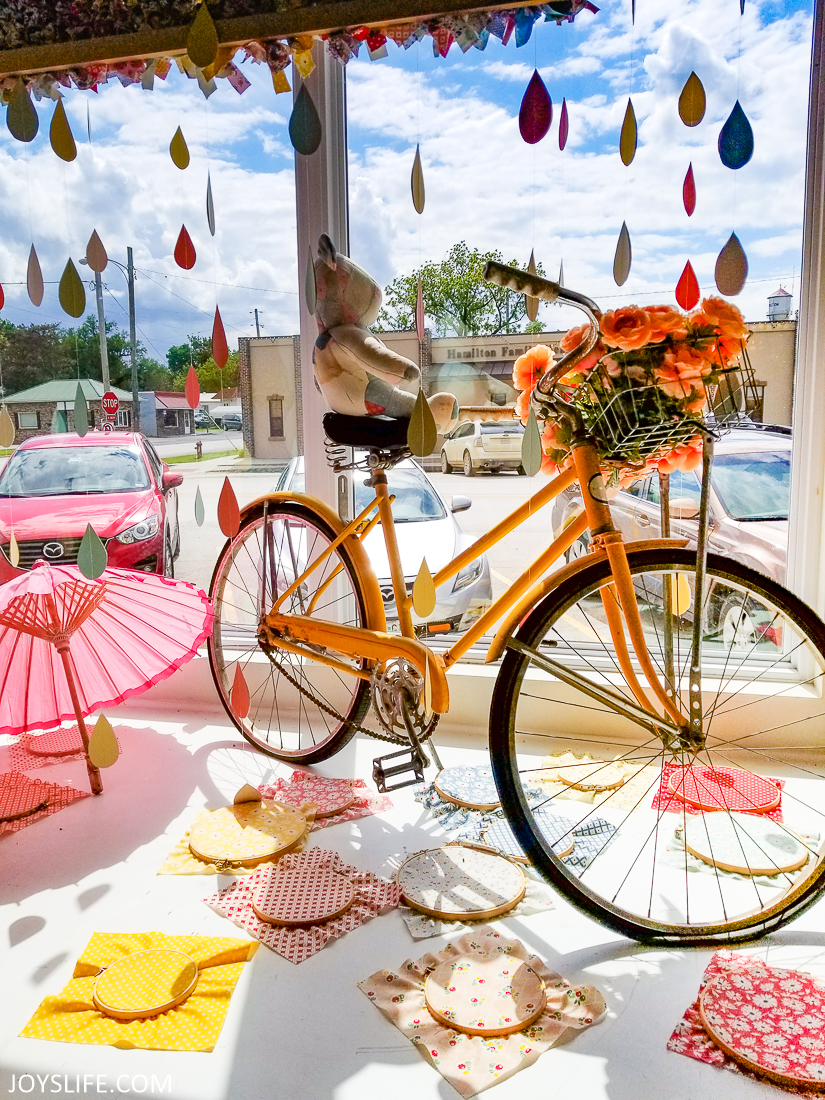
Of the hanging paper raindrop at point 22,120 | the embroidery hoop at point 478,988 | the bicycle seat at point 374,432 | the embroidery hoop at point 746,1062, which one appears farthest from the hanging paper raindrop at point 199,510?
the embroidery hoop at point 746,1062

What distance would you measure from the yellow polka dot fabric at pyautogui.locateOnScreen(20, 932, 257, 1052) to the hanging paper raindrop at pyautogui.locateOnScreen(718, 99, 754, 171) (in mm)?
2021

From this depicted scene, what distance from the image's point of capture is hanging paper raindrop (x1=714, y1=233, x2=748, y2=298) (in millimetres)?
2053

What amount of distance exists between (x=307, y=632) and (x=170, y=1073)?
1.08 m

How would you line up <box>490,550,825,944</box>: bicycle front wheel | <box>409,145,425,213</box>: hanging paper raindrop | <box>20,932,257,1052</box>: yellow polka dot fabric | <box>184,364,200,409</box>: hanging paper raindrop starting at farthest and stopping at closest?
<box>184,364,200,409</box>: hanging paper raindrop → <box>409,145,425,213</box>: hanging paper raindrop → <box>490,550,825,944</box>: bicycle front wheel → <box>20,932,257,1052</box>: yellow polka dot fabric

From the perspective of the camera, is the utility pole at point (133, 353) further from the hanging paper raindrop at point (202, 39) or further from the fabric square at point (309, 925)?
the fabric square at point (309, 925)

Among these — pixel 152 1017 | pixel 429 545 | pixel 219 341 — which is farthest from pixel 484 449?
pixel 152 1017

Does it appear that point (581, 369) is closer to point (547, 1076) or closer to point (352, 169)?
point (547, 1076)

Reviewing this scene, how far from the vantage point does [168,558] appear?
2662mm

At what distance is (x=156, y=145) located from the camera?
245cm

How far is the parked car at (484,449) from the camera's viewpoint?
89.1 inches

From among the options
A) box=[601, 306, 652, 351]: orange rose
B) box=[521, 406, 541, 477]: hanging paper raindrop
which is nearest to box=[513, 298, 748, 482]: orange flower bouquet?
box=[601, 306, 652, 351]: orange rose

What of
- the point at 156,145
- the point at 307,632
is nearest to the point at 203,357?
the point at 156,145

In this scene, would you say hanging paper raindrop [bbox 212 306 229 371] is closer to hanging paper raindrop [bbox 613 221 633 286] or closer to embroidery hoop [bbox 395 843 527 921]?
hanging paper raindrop [bbox 613 221 633 286]

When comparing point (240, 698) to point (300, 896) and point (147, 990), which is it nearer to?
point (300, 896)
